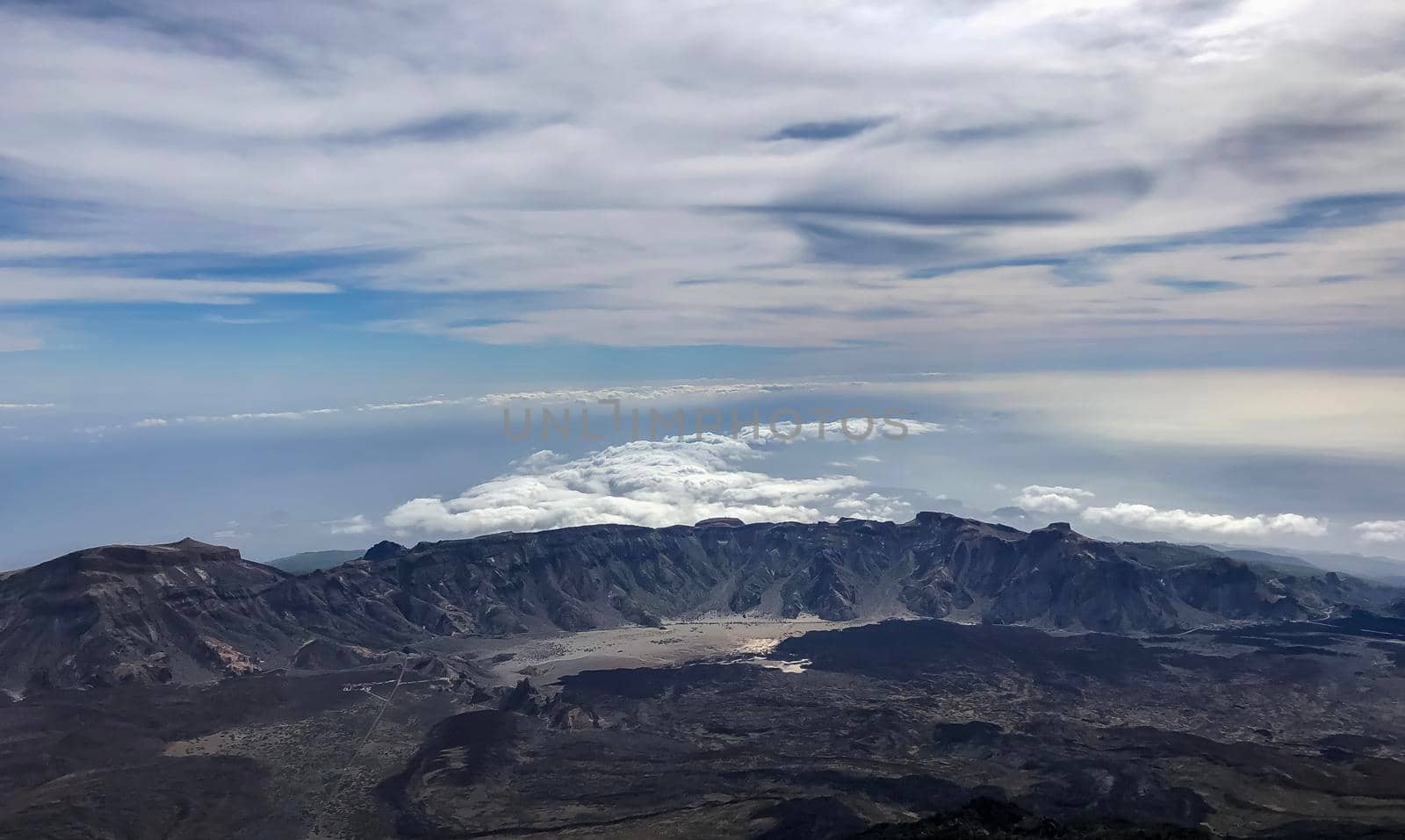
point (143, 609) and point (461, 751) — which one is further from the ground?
point (143, 609)

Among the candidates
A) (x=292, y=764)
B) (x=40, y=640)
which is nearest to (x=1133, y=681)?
(x=292, y=764)

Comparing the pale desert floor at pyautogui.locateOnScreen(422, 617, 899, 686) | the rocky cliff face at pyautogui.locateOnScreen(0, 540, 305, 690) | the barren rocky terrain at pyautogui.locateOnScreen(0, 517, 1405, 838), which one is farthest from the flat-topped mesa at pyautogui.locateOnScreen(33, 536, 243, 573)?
the pale desert floor at pyautogui.locateOnScreen(422, 617, 899, 686)

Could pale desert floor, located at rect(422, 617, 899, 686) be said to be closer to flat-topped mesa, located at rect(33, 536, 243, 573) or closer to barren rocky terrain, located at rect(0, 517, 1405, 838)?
barren rocky terrain, located at rect(0, 517, 1405, 838)

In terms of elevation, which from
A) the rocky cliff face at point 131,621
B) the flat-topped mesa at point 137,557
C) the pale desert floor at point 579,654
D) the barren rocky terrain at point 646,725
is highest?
the flat-topped mesa at point 137,557

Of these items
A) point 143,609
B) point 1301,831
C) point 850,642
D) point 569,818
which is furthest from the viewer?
point 850,642

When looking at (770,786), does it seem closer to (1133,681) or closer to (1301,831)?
(1301,831)

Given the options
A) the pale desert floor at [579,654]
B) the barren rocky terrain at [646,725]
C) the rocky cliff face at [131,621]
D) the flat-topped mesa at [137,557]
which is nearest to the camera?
the barren rocky terrain at [646,725]

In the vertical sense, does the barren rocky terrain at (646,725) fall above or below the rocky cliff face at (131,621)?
below

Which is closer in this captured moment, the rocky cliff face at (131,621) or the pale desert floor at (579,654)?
the rocky cliff face at (131,621)

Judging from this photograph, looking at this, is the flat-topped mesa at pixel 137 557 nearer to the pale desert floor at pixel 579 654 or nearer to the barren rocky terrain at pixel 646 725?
the barren rocky terrain at pixel 646 725

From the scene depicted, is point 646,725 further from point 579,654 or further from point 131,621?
point 131,621

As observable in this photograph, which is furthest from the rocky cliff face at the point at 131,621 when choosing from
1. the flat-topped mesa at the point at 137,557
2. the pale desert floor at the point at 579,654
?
the pale desert floor at the point at 579,654
